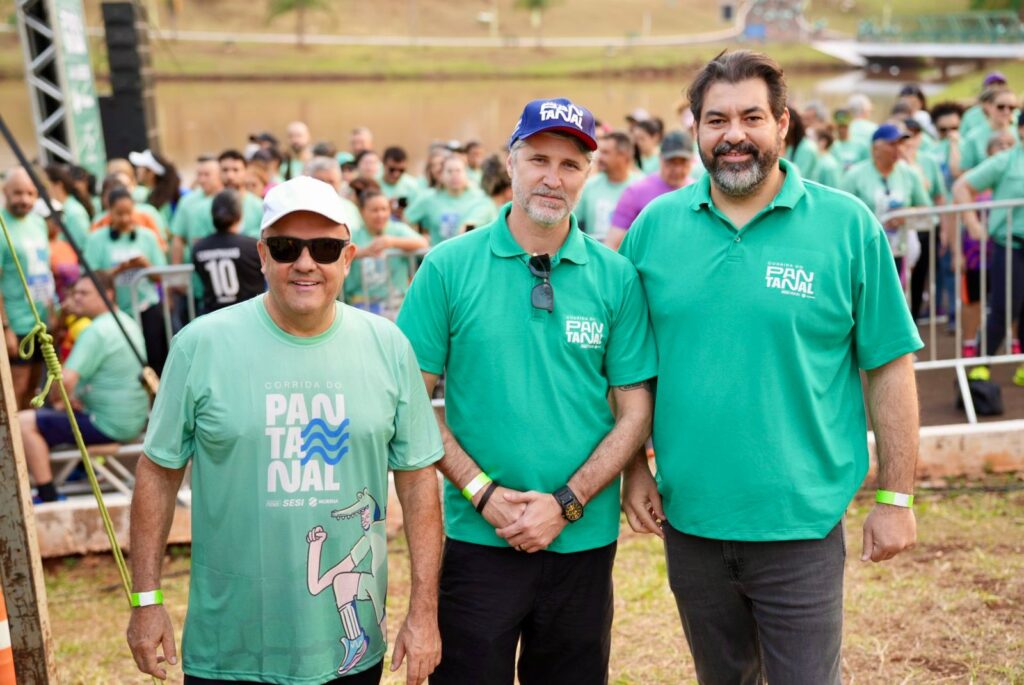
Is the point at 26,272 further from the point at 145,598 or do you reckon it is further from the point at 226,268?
the point at 145,598

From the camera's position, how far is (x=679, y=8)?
4619 inches

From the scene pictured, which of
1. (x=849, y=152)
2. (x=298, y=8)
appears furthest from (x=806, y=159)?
(x=298, y=8)

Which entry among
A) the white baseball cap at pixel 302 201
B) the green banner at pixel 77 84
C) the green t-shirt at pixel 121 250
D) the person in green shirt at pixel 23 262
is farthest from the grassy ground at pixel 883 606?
the green banner at pixel 77 84

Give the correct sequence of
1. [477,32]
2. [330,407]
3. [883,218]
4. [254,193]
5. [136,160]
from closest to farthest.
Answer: [330,407], [883,218], [254,193], [136,160], [477,32]

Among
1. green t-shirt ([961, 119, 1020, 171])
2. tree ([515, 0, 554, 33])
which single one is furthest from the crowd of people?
tree ([515, 0, 554, 33])

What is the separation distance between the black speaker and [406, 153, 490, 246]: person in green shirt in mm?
6065

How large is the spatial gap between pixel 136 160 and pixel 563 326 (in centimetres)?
993

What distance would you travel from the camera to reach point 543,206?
3.18 m

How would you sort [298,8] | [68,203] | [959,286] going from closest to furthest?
[959,286]
[68,203]
[298,8]

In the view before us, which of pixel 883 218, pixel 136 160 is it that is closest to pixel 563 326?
pixel 883 218

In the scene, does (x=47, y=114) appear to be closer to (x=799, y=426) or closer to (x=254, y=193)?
(x=254, y=193)

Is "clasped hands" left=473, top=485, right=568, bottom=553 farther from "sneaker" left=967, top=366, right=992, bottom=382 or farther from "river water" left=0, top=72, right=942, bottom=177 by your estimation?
"river water" left=0, top=72, right=942, bottom=177

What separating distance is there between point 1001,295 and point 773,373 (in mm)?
5723

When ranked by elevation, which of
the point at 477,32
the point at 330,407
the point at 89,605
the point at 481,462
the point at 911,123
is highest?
the point at 477,32
